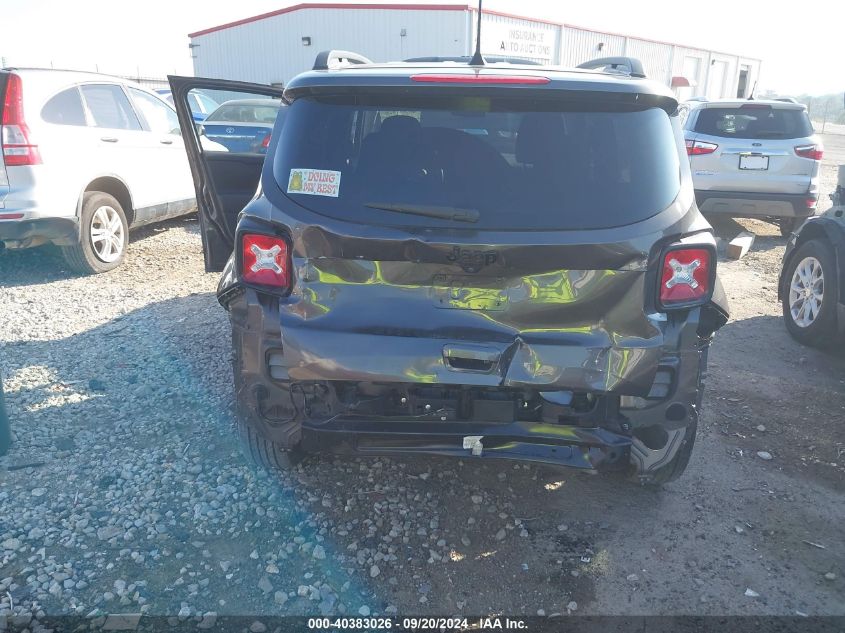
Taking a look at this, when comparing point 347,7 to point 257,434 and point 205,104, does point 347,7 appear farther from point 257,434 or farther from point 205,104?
point 257,434

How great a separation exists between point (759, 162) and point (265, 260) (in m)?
8.07

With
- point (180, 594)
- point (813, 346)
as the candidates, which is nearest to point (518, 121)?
point (180, 594)

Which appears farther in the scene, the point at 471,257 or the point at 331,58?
the point at 331,58

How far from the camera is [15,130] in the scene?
5648 mm

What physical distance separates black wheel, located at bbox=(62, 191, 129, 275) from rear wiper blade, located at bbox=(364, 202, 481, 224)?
5.05m

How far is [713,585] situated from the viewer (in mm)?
2629

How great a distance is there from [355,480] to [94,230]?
15.6 feet

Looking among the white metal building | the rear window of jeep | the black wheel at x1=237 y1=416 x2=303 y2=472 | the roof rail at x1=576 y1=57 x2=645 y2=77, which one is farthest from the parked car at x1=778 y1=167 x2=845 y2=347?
the white metal building

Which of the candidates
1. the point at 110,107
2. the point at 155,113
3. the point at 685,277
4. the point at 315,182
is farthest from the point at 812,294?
the point at 155,113

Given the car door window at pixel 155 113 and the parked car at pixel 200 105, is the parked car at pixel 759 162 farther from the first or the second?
the parked car at pixel 200 105

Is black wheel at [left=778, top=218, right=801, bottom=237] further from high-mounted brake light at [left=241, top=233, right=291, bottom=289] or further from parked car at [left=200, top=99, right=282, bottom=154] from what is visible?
high-mounted brake light at [left=241, top=233, right=291, bottom=289]

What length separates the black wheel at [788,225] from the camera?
942 cm

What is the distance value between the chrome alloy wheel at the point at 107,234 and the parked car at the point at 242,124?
102 inches

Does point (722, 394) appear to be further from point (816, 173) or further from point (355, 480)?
point (816, 173)
